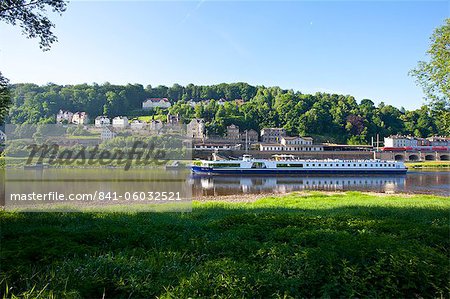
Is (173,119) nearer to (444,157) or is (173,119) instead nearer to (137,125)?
(137,125)

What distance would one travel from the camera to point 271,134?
97.4m

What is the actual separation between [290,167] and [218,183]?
14098 millimetres

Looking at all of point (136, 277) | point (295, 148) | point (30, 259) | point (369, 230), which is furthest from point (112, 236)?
point (295, 148)

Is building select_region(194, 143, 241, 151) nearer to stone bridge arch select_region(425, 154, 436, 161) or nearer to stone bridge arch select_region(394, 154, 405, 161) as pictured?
stone bridge arch select_region(394, 154, 405, 161)

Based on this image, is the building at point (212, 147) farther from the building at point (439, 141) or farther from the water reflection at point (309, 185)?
the building at point (439, 141)

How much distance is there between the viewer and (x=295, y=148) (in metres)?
79.2

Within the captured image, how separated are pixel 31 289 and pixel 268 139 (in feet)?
312

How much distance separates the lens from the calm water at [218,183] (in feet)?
89.6

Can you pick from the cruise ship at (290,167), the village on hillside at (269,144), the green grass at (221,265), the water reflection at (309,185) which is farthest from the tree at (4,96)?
the village on hillside at (269,144)

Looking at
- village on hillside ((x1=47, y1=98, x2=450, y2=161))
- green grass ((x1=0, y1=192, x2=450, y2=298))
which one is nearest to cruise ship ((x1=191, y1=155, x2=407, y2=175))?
village on hillside ((x1=47, y1=98, x2=450, y2=161))

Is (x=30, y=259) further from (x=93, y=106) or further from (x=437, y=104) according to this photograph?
(x=93, y=106)

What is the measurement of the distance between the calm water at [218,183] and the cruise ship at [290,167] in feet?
5.03

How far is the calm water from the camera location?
27.3 meters

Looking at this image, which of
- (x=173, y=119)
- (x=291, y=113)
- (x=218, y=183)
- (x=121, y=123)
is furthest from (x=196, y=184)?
(x=291, y=113)
